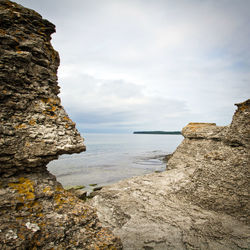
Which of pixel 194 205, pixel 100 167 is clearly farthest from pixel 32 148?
pixel 100 167

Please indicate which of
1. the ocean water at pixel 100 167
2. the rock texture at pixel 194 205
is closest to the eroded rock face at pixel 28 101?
the rock texture at pixel 194 205

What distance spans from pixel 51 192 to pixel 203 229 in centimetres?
512

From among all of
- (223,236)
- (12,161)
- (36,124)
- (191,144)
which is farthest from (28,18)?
(191,144)

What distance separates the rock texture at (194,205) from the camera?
17.4 feet

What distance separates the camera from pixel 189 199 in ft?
24.2

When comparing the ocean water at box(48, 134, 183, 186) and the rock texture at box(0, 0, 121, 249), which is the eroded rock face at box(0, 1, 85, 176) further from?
the ocean water at box(48, 134, 183, 186)

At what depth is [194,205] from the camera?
7051mm

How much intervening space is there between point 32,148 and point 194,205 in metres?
6.73

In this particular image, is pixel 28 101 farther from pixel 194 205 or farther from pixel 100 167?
pixel 100 167

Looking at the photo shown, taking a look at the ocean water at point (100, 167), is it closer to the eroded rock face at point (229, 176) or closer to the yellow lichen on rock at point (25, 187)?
the eroded rock face at point (229, 176)

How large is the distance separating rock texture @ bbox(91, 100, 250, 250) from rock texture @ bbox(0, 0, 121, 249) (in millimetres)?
3050

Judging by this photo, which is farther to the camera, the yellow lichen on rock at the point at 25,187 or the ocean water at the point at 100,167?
the ocean water at the point at 100,167

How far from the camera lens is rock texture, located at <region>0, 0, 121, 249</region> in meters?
2.73

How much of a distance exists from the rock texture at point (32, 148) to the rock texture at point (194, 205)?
305cm
